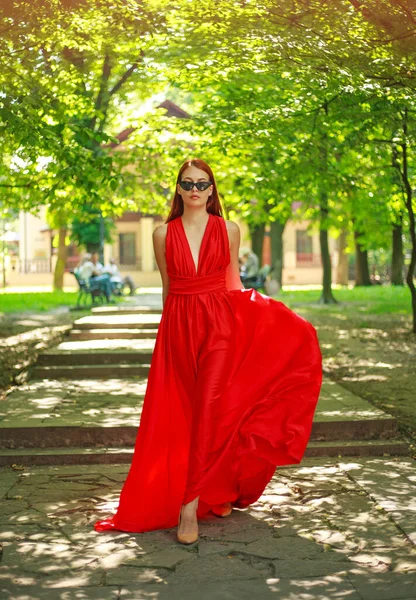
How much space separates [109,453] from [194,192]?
265 cm

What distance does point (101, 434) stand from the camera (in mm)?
7395

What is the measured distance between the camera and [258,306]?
5367mm

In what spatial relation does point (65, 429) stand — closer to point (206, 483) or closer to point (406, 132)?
point (206, 483)

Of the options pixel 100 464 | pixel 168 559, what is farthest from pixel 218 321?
pixel 100 464

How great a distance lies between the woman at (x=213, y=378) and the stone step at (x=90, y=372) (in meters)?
5.77

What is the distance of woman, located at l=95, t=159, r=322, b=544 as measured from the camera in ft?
16.8

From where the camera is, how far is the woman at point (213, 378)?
5.12 meters

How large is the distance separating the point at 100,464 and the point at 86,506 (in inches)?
53.5

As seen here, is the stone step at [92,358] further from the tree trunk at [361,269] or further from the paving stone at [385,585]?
the tree trunk at [361,269]

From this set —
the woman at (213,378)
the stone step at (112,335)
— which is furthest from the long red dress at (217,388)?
the stone step at (112,335)

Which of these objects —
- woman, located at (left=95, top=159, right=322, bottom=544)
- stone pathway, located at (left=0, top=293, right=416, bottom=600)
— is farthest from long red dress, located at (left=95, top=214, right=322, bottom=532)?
stone pathway, located at (left=0, top=293, right=416, bottom=600)

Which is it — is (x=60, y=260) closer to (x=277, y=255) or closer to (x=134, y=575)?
(x=277, y=255)

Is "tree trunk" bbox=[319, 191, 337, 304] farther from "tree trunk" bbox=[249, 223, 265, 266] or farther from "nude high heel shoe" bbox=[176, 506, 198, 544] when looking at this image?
"nude high heel shoe" bbox=[176, 506, 198, 544]

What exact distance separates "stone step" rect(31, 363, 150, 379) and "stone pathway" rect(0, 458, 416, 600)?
15.1ft
